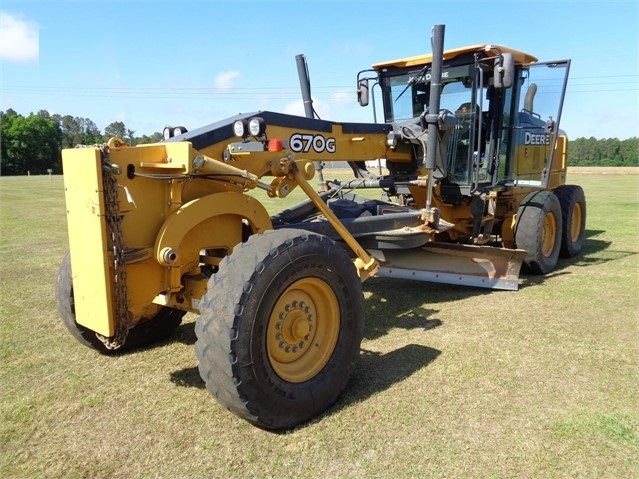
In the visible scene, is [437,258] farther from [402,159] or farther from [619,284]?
[619,284]

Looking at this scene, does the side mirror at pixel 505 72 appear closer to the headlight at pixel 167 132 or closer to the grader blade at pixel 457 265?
the grader blade at pixel 457 265

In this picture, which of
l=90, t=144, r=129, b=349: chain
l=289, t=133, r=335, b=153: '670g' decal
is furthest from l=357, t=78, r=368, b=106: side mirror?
l=90, t=144, r=129, b=349: chain

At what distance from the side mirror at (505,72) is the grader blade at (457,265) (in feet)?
6.15

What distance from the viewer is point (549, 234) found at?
24.4ft

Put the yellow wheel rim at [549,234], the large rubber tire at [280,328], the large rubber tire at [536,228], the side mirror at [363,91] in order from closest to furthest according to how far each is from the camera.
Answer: the large rubber tire at [280,328]
the large rubber tire at [536,228]
the side mirror at [363,91]
the yellow wheel rim at [549,234]

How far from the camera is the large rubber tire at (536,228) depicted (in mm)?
6805

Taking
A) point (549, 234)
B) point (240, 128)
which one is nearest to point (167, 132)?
point (240, 128)

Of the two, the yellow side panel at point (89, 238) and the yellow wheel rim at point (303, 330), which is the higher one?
the yellow side panel at point (89, 238)

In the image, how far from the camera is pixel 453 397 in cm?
359

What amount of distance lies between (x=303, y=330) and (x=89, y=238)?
146cm

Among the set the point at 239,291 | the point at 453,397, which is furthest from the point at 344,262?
the point at 453,397

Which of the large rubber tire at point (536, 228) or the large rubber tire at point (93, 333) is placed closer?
the large rubber tire at point (93, 333)

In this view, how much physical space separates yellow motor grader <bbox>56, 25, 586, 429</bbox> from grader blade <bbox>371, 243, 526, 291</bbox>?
0.02m

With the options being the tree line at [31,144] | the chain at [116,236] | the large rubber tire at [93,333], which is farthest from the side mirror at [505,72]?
the tree line at [31,144]
